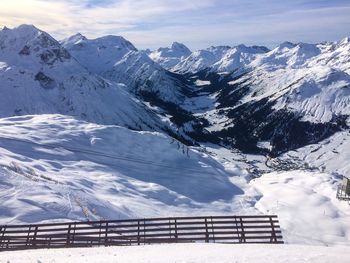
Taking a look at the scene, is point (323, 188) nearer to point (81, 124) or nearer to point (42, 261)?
point (81, 124)

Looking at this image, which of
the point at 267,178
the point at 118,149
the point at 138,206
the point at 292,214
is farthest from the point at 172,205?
the point at 267,178

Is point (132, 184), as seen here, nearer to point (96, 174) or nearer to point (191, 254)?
point (96, 174)

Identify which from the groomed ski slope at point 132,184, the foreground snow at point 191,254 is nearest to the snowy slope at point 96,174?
the groomed ski slope at point 132,184

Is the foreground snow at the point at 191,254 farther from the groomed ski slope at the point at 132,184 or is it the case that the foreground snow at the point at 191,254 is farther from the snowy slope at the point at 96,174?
the groomed ski slope at the point at 132,184

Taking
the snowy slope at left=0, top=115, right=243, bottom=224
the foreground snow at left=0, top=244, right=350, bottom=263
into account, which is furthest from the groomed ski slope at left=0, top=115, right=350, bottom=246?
the foreground snow at left=0, top=244, right=350, bottom=263

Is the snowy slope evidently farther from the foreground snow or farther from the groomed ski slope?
the foreground snow

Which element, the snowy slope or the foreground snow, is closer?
the foreground snow
